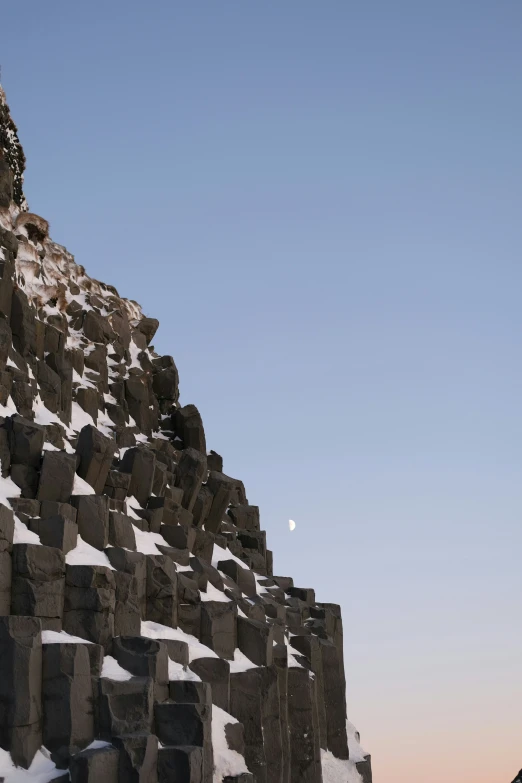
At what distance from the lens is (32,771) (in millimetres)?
23312

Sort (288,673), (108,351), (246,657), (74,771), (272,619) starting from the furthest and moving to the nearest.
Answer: (108,351) → (272,619) → (288,673) → (246,657) → (74,771)

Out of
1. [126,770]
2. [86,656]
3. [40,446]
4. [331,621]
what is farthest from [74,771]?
[331,621]

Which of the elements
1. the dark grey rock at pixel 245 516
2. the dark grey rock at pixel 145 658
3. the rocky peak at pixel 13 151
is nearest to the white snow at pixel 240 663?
the dark grey rock at pixel 145 658

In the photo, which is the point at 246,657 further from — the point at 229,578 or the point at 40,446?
the point at 40,446

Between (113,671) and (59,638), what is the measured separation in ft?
5.61

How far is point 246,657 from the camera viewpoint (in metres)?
35.1

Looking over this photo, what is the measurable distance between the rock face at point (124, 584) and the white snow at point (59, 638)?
0.08 metres

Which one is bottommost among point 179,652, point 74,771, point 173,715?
point 74,771

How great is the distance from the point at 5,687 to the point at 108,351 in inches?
1046

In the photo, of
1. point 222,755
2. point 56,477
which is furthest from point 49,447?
point 222,755

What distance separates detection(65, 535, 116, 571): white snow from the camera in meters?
28.3

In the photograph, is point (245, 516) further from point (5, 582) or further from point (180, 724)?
point (5, 582)

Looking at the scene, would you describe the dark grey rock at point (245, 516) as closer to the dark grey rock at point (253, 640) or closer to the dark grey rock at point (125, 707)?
the dark grey rock at point (253, 640)

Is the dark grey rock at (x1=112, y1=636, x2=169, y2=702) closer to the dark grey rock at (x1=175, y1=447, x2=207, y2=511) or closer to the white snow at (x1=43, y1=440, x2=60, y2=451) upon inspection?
the white snow at (x1=43, y1=440, x2=60, y2=451)
